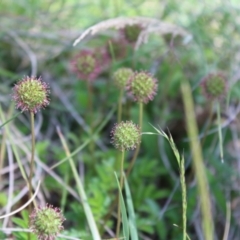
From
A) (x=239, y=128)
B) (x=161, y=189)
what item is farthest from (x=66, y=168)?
(x=239, y=128)

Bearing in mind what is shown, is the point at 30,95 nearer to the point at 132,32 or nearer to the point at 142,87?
the point at 142,87

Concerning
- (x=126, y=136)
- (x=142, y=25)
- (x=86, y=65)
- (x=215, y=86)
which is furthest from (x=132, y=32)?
(x=126, y=136)

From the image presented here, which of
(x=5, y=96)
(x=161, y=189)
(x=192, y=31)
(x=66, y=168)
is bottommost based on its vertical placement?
(x=161, y=189)

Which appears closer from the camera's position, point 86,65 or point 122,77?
point 122,77

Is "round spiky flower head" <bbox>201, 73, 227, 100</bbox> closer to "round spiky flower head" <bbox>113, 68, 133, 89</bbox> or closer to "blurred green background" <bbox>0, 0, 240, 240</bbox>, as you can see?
"blurred green background" <bbox>0, 0, 240, 240</bbox>

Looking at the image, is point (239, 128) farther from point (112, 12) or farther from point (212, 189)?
point (112, 12)

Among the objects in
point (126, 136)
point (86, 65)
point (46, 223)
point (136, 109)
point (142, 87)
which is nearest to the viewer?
point (46, 223)
